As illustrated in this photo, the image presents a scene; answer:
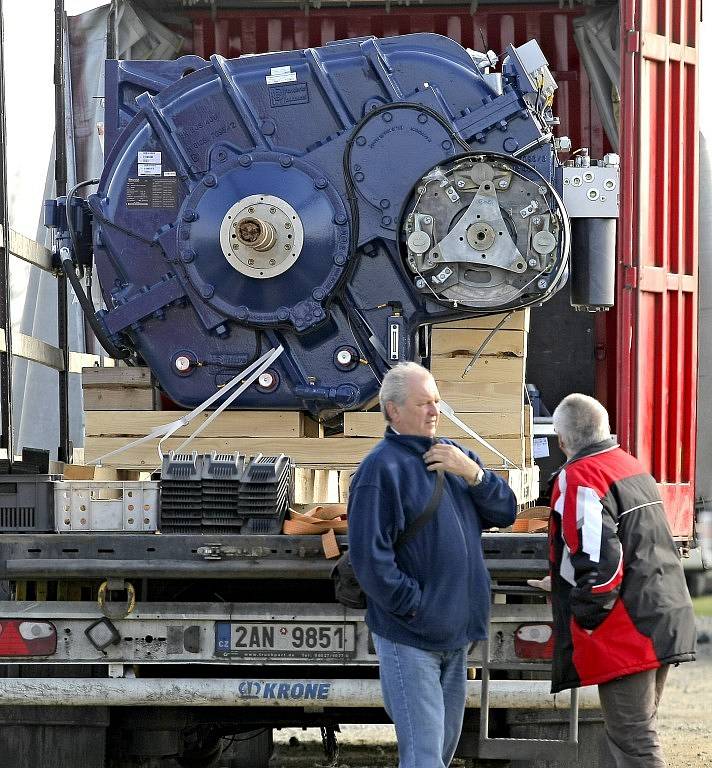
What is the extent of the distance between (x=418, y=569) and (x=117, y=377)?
87.4 inches

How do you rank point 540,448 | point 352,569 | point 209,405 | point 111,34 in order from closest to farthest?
point 352,569, point 209,405, point 540,448, point 111,34

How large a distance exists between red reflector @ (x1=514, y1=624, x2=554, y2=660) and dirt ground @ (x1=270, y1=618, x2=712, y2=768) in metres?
2.00

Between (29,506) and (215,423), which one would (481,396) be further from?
(29,506)

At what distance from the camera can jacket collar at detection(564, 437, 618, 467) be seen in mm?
4227

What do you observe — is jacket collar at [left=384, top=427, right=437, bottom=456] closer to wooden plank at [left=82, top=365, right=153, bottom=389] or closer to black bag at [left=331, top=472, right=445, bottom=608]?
black bag at [left=331, top=472, right=445, bottom=608]

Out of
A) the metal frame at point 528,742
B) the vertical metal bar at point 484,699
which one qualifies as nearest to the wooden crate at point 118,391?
the metal frame at point 528,742

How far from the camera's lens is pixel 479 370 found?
18.3 feet

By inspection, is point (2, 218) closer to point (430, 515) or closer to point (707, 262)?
point (430, 515)

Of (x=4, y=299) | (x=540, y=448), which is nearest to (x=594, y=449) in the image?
(x=540, y=448)

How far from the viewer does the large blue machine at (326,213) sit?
5.34 m

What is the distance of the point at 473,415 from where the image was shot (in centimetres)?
552

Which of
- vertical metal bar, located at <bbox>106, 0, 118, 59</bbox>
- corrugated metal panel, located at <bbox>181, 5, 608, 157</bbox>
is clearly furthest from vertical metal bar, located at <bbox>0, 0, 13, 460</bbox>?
corrugated metal panel, located at <bbox>181, 5, 608, 157</bbox>

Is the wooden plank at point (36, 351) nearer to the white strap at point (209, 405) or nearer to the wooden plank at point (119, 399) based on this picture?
the wooden plank at point (119, 399)

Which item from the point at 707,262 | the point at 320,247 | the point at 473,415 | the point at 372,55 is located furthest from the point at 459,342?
the point at 707,262
